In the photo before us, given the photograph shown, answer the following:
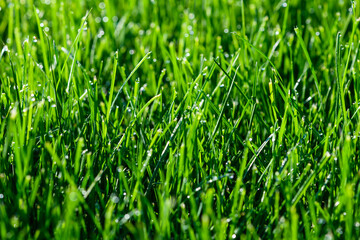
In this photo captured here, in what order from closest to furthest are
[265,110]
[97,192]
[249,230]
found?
[249,230]
[97,192]
[265,110]

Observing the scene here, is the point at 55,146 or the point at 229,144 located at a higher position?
the point at 55,146

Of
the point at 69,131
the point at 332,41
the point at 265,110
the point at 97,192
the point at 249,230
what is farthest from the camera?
the point at 332,41

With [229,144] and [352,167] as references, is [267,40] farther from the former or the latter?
[352,167]

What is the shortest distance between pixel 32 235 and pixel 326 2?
1.75m

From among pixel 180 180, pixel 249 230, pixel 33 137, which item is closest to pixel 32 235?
pixel 33 137

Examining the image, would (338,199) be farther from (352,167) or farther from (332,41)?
(332,41)

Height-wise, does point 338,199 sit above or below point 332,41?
below

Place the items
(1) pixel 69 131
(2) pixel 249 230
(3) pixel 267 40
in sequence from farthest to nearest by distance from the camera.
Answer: (3) pixel 267 40
(1) pixel 69 131
(2) pixel 249 230

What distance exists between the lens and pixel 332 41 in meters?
1.74

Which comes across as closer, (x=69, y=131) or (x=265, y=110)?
(x=69, y=131)

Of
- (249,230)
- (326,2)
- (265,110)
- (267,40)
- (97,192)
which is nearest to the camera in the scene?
(249,230)

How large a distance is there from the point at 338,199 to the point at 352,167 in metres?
0.12

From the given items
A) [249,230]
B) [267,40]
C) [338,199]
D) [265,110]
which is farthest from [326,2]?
[249,230]

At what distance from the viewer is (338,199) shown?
108cm
